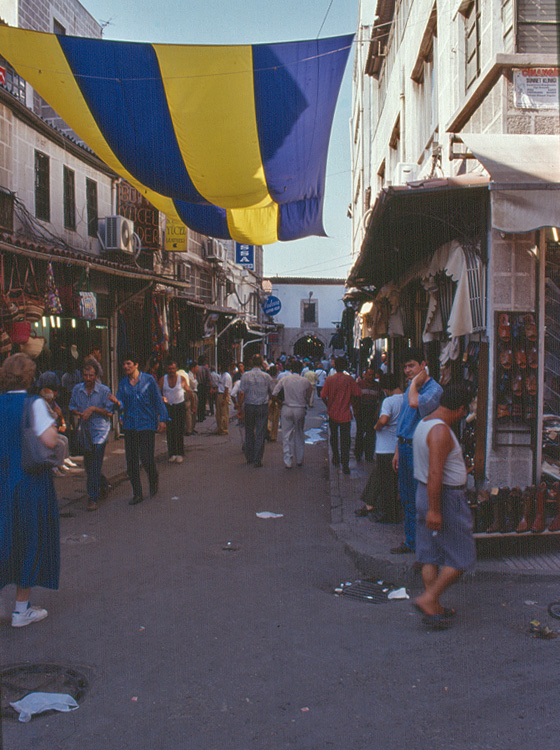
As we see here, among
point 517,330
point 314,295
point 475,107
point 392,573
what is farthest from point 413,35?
point 314,295

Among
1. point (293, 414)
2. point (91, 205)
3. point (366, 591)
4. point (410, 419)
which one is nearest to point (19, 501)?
point (366, 591)

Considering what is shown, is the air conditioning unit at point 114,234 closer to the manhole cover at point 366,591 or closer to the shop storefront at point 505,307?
the shop storefront at point 505,307

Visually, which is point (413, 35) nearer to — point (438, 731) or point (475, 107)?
point (475, 107)

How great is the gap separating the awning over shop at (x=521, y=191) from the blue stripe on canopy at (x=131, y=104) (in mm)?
3136

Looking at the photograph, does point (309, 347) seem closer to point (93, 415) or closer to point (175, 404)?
point (175, 404)

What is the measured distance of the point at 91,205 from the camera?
1438 cm

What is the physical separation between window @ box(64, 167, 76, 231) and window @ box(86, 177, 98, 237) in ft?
2.36

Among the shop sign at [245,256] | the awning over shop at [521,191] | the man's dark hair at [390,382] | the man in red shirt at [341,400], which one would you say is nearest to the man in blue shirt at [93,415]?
the man in red shirt at [341,400]

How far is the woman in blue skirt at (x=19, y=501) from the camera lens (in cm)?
445

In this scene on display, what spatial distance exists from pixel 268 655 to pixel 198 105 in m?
5.16

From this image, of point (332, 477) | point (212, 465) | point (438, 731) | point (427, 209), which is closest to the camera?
point (438, 731)

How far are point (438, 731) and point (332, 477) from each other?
6.51 metres

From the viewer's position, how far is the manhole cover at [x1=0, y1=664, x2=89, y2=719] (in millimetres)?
3531

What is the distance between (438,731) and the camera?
3.16 m
